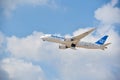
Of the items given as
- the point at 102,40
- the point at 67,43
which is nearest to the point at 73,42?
the point at 67,43

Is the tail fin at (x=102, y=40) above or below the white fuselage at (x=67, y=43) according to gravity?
above

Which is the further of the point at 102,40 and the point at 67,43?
the point at 102,40

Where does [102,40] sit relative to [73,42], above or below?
above

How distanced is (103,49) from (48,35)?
1484 cm

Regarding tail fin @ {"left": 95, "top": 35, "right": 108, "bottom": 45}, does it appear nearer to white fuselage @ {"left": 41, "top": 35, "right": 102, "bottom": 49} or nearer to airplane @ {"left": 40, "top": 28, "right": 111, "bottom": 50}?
airplane @ {"left": 40, "top": 28, "right": 111, "bottom": 50}

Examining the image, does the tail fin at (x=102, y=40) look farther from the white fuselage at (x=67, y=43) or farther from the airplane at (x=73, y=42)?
the white fuselage at (x=67, y=43)

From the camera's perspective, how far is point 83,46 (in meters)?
66.8

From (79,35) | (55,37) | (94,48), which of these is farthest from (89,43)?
(55,37)

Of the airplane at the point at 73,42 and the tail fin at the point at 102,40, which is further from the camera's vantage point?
the tail fin at the point at 102,40

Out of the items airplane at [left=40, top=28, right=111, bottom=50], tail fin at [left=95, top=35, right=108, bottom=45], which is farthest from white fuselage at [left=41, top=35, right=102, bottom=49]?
tail fin at [left=95, top=35, right=108, bottom=45]

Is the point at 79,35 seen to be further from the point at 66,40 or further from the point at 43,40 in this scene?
the point at 43,40

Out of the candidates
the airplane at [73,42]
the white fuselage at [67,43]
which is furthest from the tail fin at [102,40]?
the white fuselage at [67,43]

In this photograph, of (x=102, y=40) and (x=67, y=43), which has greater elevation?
(x=102, y=40)

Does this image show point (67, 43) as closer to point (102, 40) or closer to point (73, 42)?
point (73, 42)
